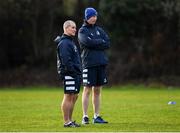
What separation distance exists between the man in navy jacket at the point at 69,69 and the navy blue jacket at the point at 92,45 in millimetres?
829

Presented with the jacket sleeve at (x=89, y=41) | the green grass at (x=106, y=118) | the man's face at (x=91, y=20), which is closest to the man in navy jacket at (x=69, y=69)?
the green grass at (x=106, y=118)

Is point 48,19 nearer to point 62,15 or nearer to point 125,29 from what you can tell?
point 62,15

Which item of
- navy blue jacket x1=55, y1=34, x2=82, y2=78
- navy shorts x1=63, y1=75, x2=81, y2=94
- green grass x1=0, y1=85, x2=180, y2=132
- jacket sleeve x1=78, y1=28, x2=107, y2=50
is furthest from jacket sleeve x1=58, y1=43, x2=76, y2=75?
green grass x1=0, y1=85, x2=180, y2=132

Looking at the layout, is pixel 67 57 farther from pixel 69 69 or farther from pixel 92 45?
pixel 92 45

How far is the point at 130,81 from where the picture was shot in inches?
1323

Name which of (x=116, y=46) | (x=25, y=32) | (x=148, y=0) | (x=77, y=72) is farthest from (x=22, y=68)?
(x=77, y=72)

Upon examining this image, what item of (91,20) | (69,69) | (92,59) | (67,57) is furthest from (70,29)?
(92,59)

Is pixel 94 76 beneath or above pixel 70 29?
beneath

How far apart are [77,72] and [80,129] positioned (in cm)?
125

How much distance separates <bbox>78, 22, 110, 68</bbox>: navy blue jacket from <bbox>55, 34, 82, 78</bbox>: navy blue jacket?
0.83 m

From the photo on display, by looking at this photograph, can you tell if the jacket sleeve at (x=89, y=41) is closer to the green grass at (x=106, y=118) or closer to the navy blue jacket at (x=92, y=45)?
the navy blue jacket at (x=92, y=45)

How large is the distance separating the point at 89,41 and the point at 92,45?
0.13m

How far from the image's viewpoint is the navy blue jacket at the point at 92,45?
1359 cm

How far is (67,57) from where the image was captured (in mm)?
12594
